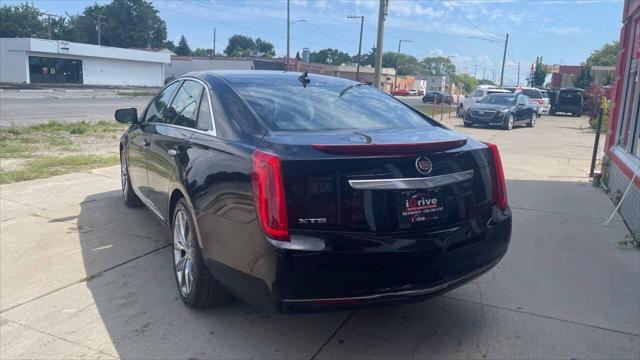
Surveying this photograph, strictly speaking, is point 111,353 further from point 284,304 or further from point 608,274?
point 608,274

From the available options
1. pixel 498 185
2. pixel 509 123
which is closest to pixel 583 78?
pixel 509 123

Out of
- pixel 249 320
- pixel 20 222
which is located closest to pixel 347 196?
pixel 249 320

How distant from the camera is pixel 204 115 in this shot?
13.2 feet

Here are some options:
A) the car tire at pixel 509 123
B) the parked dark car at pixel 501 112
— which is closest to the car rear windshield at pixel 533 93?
the parked dark car at pixel 501 112

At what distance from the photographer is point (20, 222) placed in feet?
19.5

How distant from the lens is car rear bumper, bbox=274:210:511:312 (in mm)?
2916

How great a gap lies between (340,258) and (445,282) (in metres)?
0.71

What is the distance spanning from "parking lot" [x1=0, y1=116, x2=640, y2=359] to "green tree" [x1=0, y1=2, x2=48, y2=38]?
91.2 m

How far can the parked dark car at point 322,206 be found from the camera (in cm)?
293

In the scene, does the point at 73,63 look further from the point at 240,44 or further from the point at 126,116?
the point at 240,44

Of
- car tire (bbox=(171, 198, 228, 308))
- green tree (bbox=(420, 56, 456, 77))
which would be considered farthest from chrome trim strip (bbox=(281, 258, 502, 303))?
green tree (bbox=(420, 56, 456, 77))

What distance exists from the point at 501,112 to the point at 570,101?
14.5 meters

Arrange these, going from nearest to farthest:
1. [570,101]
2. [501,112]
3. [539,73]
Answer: [501,112] → [570,101] → [539,73]

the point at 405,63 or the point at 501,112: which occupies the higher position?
the point at 405,63
